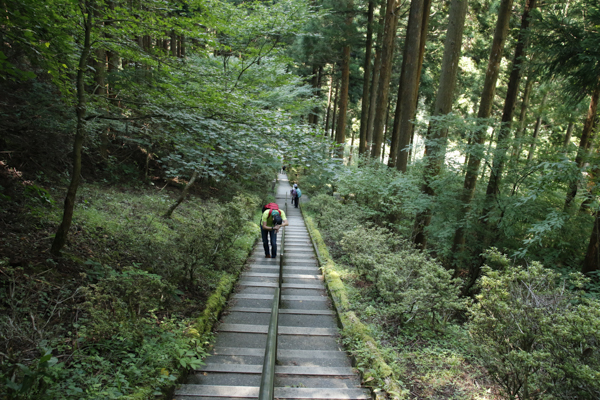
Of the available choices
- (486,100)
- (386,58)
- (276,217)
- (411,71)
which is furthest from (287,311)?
(386,58)

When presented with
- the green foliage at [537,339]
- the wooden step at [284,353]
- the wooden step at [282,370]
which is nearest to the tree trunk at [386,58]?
the green foliage at [537,339]

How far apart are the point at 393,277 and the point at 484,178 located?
494cm

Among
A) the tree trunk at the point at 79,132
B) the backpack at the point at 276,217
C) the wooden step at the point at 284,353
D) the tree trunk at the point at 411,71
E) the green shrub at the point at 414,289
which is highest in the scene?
the tree trunk at the point at 411,71

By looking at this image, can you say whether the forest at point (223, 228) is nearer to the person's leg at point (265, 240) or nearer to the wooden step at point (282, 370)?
the wooden step at point (282, 370)

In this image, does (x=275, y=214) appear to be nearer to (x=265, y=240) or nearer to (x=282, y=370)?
(x=265, y=240)

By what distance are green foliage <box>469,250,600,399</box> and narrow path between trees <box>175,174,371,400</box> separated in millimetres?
1524

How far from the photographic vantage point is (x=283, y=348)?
15.1 ft

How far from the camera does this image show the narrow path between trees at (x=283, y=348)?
3461 mm

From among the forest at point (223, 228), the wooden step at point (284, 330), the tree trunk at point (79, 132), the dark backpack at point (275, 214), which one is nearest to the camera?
the forest at point (223, 228)

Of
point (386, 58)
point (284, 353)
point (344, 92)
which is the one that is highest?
A: point (386, 58)

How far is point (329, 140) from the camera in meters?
5.23

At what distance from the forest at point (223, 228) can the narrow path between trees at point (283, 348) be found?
0.85 feet

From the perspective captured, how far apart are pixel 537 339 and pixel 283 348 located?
3136 millimetres

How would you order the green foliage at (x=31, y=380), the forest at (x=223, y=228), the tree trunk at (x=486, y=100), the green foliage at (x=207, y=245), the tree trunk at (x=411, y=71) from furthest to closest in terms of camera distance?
the tree trunk at (x=411, y=71) → the tree trunk at (x=486, y=100) → the green foliage at (x=207, y=245) → the forest at (x=223, y=228) → the green foliage at (x=31, y=380)
